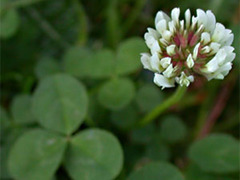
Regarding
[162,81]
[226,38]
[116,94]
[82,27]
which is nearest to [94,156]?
[116,94]

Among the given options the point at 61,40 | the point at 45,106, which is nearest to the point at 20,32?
the point at 61,40

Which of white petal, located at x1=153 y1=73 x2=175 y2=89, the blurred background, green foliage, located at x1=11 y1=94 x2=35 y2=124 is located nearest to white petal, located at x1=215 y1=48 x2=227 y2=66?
white petal, located at x1=153 y1=73 x2=175 y2=89

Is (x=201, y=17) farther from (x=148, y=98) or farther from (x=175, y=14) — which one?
(x=148, y=98)

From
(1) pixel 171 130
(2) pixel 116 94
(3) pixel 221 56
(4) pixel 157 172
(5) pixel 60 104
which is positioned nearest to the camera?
(3) pixel 221 56

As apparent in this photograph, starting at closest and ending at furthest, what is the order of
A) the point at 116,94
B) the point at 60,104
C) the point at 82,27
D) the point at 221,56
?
the point at 221,56
the point at 60,104
the point at 116,94
the point at 82,27

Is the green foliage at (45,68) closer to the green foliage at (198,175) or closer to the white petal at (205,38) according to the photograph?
the green foliage at (198,175)

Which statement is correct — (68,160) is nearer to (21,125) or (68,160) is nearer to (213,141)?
(21,125)

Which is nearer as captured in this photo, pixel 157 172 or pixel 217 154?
pixel 157 172

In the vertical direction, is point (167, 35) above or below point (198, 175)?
above
